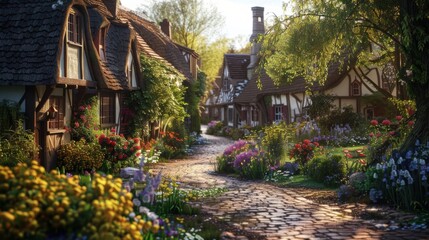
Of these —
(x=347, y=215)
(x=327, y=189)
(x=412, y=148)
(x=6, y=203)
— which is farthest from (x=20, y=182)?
(x=327, y=189)

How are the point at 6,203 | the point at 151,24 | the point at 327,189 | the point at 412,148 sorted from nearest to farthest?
the point at 6,203, the point at 412,148, the point at 327,189, the point at 151,24

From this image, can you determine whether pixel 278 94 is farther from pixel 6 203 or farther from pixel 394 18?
pixel 6 203

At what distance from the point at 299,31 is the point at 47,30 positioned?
21.7ft

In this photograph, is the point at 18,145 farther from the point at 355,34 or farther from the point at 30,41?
the point at 355,34

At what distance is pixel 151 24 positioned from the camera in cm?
3055

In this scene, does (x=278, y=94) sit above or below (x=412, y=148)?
above

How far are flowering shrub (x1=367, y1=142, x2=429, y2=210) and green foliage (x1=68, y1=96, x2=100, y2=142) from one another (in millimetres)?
8761

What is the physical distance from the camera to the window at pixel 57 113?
14125mm

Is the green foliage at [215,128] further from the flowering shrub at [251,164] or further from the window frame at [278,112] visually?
the flowering shrub at [251,164]

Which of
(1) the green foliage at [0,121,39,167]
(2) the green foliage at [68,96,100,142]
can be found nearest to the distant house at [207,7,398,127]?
(2) the green foliage at [68,96,100,142]

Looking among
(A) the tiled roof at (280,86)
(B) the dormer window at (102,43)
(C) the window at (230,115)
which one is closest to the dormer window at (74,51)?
(B) the dormer window at (102,43)

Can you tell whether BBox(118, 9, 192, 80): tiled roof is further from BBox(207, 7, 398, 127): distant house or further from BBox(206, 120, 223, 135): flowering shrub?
BBox(206, 120, 223, 135): flowering shrub

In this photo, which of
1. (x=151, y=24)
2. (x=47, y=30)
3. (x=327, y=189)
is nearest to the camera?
(x=327, y=189)

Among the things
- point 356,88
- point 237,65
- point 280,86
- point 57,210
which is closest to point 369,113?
point 356,88
